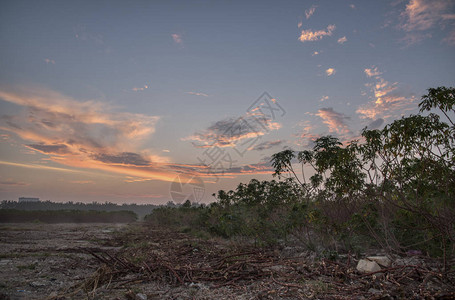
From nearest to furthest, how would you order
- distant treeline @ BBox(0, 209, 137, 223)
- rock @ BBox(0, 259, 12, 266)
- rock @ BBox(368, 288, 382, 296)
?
1. rock @ BBox(368, 288, 382, 296)
2. rock @ BBox(0, 259, 12, 266)
3. distant treeline @ BBox(0, 209, 137, 223)

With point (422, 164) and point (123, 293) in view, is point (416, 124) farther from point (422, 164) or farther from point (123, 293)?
point (123, 293)

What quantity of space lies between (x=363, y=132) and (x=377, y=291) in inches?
146

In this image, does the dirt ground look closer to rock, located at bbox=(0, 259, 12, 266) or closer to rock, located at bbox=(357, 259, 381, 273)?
rock, located at bbox=(357, 259, 381, 273)

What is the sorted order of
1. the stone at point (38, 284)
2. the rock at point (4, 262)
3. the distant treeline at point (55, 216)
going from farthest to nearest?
1. the distant treeline at point (55, 216)
2. the rock at point (4, 262)
3. the stone at point (38, 284)

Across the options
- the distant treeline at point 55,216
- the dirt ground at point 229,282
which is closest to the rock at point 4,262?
the dirt ground at point 229,282

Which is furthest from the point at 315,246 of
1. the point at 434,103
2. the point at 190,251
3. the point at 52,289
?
the point at 52,289

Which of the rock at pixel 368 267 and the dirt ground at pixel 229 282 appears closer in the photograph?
the dirt ground at pixel 229 282

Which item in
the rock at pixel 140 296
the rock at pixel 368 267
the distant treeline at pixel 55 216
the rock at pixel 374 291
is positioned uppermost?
the rock at pixel 368 267

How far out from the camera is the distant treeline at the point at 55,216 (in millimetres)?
41531

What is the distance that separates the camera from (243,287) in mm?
4684

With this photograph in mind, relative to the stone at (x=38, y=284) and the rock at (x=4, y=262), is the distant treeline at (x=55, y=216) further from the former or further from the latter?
the stone at (x=38, y=284)

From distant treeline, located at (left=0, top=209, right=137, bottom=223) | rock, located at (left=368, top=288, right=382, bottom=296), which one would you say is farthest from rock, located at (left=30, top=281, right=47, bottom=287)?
distant treeline, located at (left=0, top=209, right=137, bottom=223)

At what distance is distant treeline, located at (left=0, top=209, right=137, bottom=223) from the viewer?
41531 millimetres

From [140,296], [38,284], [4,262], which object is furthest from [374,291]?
[4,262]
